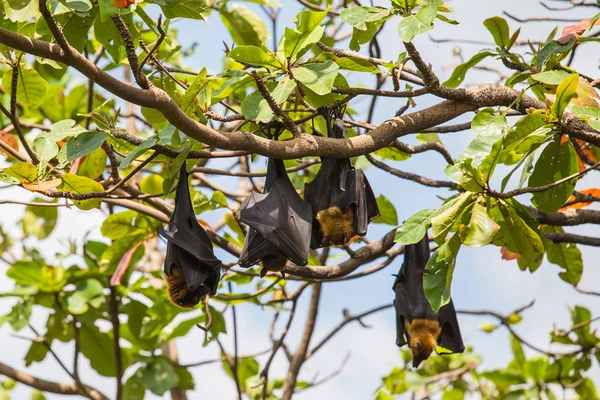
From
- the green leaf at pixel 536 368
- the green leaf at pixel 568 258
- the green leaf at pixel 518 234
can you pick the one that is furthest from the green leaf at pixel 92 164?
the green leaf at pixel 536 368

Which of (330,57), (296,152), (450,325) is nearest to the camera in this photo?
(296,152)

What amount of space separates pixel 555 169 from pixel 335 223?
117 cm

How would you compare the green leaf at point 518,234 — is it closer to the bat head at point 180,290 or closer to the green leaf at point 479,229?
the green leaf at point 479,229

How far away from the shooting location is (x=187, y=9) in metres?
3.21

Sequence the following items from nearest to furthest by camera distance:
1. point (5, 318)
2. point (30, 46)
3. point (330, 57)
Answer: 1. point (30, 46)
2. point (330, 57)
3. point (5, 318)

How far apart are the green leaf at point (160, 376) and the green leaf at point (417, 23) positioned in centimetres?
406

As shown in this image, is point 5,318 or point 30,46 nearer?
point 30,46

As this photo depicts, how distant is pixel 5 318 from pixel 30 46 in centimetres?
430

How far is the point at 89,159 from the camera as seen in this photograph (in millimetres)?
4129

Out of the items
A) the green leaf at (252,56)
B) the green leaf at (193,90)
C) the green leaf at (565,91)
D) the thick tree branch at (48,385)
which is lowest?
the green leaf at (565,91)

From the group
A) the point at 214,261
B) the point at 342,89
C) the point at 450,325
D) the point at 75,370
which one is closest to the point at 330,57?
the point at 342,89

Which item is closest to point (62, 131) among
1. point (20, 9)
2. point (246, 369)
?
point (20, 9)

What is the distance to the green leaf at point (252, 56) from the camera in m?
3.35

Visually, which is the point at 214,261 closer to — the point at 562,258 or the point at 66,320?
the point at 562,258
